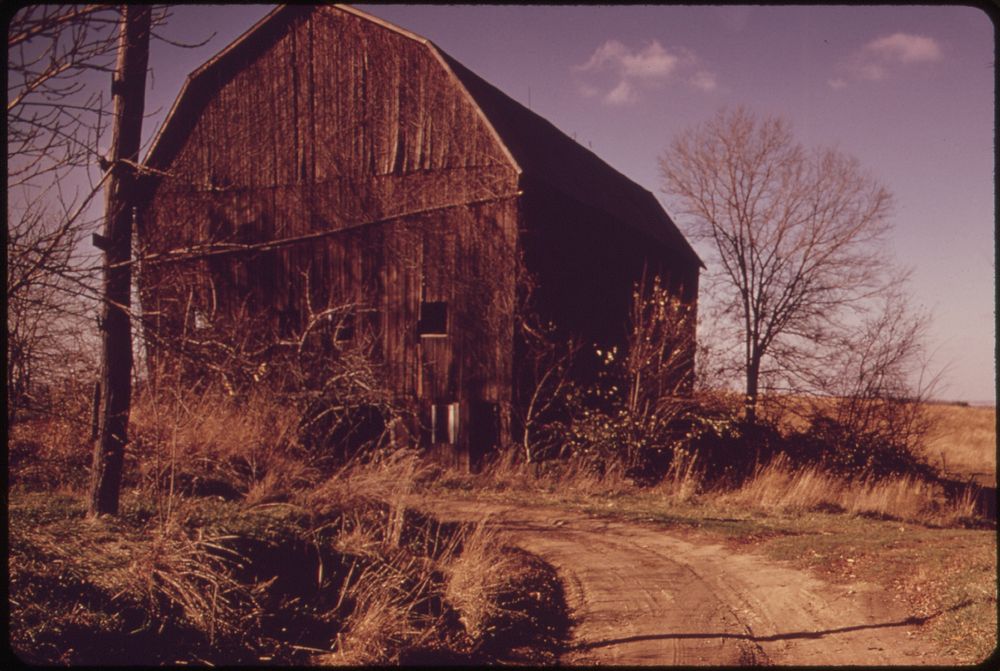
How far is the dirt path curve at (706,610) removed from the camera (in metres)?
5.35

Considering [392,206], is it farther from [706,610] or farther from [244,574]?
[706,610]

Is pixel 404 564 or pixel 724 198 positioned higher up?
pixel 724 198

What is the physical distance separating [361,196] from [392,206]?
30.4 inches

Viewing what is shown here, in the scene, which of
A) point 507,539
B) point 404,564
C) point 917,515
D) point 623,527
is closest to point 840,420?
point 917,515

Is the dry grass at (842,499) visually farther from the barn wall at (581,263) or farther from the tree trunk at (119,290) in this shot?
the tree trunk at (119,290)

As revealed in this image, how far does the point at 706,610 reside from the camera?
20.5ft

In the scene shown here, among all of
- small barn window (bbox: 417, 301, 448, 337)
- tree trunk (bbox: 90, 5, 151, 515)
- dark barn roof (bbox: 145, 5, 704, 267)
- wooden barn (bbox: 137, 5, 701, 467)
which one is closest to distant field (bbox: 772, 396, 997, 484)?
wooden barn (bbox: 137, 5, 701, 467)

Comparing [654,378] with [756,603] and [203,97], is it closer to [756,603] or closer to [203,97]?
[756,603]

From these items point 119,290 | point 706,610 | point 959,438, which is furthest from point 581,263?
point 959,438

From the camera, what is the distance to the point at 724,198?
1991cm

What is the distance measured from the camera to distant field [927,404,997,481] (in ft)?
56.6

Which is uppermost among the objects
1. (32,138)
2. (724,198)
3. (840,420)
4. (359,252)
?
(724,198)

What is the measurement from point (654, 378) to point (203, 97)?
39.2 ft

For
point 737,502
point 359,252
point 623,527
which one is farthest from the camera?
point 359,252
